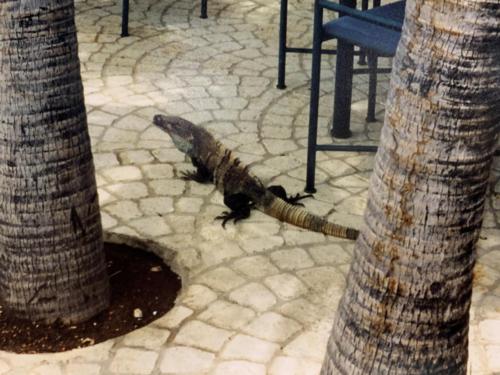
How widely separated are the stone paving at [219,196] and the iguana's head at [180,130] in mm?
164

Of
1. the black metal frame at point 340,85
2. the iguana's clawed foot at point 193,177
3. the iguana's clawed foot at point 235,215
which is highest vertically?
the black metal frame at point 340,85

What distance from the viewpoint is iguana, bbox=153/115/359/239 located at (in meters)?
5.10

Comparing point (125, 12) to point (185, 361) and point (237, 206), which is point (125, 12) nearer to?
point (237, 206)

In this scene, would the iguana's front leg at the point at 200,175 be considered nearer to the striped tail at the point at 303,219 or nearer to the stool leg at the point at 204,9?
the striped tail at the point at 303,219

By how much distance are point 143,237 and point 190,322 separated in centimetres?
90

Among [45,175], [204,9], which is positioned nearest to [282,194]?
[45,175]

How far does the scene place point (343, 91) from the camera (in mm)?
6125

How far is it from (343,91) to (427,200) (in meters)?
3.69

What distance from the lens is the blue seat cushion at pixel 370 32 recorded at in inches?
200

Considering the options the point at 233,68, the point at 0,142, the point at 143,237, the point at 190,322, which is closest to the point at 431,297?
the point at 190,322

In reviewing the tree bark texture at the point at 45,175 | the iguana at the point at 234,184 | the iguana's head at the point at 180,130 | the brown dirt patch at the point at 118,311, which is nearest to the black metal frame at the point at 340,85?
the iguana at the point at 234,184

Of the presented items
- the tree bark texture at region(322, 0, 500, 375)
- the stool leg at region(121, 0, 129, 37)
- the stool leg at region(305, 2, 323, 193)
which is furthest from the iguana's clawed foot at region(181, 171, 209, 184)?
the tree bark texture at region(322, 0, 500, 375)

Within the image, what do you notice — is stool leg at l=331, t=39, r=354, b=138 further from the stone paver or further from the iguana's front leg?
the stone paver

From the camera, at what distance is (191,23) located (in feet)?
27.5
